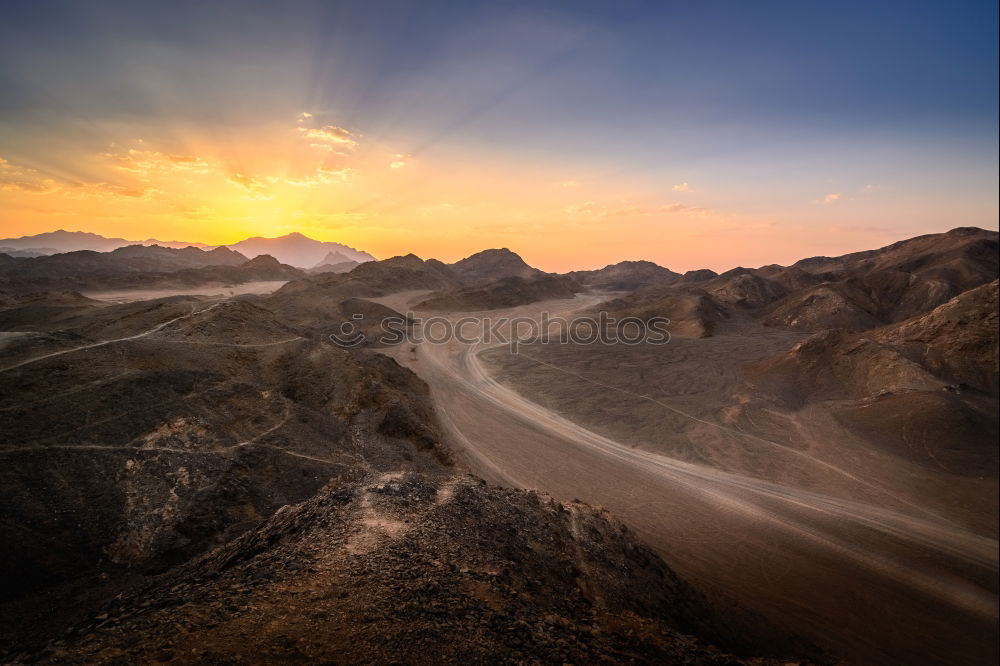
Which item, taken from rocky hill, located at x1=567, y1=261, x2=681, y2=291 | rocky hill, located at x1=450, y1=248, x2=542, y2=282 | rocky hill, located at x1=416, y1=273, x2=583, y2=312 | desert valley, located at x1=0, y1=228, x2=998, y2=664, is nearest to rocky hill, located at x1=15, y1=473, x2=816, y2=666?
desert valley, located at x1=0, y1=228, x2=998, y2=664

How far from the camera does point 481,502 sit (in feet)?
27.8

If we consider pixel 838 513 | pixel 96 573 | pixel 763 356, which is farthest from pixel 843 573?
pixel 763 356

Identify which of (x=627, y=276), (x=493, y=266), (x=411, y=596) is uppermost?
(x=493, y=266)

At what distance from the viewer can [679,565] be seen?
10656mm

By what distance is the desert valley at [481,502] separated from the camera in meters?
5.27

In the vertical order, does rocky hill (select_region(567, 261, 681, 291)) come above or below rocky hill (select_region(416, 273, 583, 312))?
above

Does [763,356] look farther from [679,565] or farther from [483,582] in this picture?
[483,582]

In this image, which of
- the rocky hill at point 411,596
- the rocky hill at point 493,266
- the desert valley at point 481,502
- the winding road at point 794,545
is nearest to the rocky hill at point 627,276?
the rocky hill at point 493,266

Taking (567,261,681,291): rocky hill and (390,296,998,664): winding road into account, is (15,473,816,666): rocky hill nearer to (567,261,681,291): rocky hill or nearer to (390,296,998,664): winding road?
(390,296,998,664): winding road

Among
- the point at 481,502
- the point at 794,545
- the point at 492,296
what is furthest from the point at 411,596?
the point at 492,296

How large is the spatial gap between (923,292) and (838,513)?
40035 millimetres

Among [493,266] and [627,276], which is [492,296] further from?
[627,276]

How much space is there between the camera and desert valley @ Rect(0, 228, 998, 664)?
208 inches

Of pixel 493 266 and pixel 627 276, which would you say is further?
pixel 493 266
